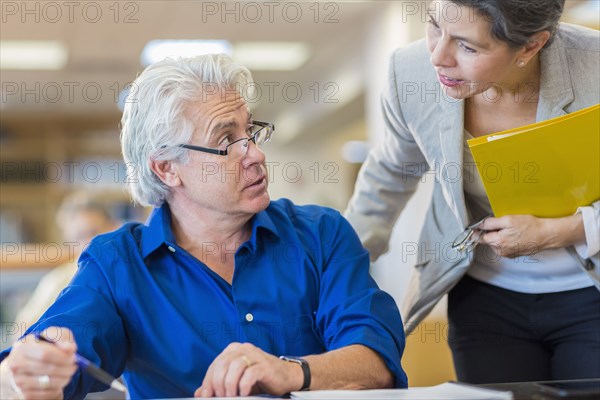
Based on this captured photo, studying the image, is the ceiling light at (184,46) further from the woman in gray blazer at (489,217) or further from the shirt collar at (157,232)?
the shirt collar at (157,232)

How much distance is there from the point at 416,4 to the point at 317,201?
19.6 feet

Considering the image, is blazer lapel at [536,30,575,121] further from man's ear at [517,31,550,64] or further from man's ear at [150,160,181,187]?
man's ear at [150,160,181,187]

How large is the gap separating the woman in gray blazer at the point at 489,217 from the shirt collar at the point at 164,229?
0.33 metres

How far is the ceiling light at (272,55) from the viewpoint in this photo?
22.4 ft

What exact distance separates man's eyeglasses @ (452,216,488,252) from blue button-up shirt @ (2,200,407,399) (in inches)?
8.3

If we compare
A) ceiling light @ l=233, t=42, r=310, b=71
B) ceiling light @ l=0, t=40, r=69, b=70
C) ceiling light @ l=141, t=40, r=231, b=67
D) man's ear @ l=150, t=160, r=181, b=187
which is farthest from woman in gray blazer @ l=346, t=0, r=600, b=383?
ceiling light @ l=0, t=40, r=69, b=70

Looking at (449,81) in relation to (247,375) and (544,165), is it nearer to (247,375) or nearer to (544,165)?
(544,165)

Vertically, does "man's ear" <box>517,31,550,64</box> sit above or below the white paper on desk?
above

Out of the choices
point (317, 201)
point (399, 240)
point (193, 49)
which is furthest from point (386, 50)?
point (317, 201)

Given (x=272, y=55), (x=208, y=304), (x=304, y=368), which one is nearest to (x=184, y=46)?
(x=272, y=55)

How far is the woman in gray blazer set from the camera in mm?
1481

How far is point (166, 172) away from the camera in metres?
1.63

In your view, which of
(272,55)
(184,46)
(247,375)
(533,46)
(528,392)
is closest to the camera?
(528,392)

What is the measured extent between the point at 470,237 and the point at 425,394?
0.60 meters
